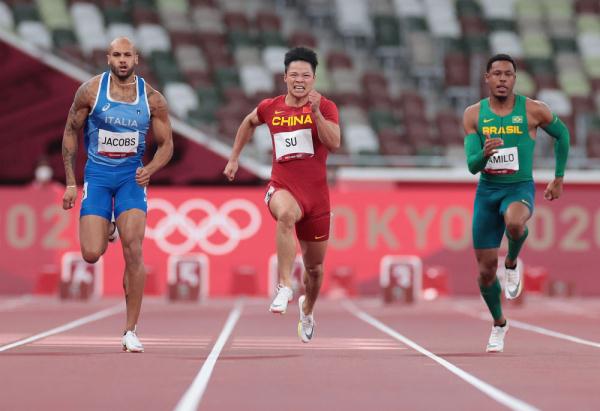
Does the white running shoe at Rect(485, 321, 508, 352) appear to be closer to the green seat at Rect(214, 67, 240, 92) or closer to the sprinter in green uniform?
the sprinter in green uniform

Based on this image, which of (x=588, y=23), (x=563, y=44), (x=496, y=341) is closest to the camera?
(x=496, y=341)

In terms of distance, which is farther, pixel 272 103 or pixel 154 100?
pixel 272 103

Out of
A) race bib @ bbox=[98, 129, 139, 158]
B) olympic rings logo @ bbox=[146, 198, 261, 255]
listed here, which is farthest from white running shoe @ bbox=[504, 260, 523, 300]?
Result: olympic rings logo @ bbox=[146, 198, 261, 255]

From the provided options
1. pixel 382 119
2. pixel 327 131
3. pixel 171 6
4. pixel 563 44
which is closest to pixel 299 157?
pixel 327 131

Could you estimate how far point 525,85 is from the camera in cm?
2939

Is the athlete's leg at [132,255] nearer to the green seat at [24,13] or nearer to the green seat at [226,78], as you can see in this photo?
the green seat at [226,78]

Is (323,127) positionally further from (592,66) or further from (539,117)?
(592,66)

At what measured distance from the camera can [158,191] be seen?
22297mm

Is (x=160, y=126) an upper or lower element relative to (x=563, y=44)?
lower

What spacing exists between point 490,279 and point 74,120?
3.28 m

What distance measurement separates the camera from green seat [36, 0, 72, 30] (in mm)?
28359

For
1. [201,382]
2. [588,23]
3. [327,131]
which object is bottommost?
[201,382]

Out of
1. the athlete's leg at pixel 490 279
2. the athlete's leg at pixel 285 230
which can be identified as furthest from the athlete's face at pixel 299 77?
the athlete's leg at pixel 490 279

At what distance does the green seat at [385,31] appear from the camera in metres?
30.5
